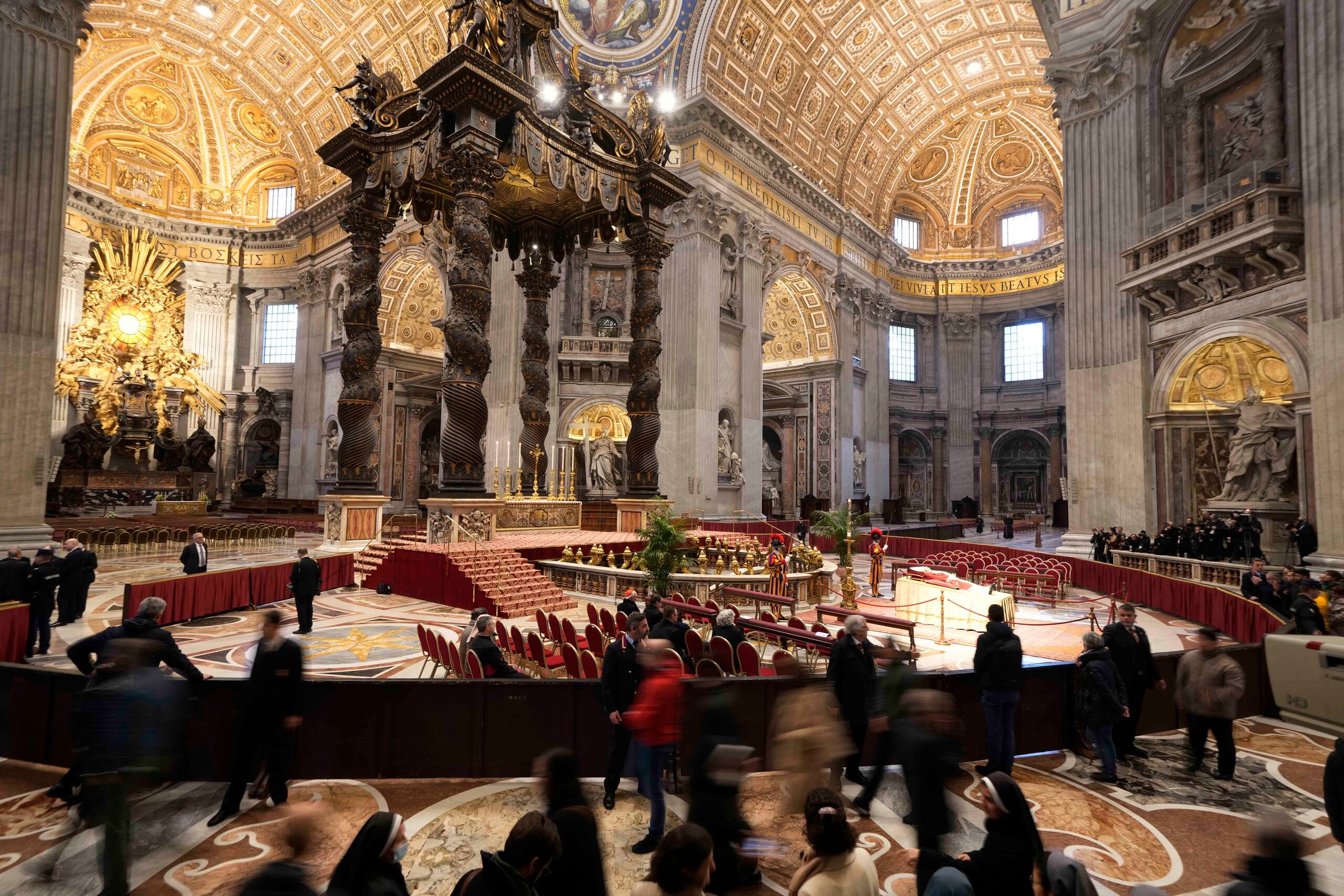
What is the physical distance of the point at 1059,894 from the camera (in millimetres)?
2459

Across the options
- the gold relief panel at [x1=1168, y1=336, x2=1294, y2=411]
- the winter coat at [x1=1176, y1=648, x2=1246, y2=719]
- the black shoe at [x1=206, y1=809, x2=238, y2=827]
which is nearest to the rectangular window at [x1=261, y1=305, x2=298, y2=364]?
the black shoe at [x1=206, y1=809, x2=238, y2=827]

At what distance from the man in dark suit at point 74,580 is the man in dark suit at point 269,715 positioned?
6.71 m

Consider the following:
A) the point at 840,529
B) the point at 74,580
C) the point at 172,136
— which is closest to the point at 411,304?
the point at 172,136

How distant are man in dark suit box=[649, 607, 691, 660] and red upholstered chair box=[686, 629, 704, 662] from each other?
372mm

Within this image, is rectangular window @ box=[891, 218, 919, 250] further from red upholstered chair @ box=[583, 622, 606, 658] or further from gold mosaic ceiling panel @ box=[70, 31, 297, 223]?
red upholstered chair @ box=[583, 622, 606, 658]

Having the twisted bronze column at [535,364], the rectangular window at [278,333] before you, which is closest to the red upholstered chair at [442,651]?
the twisted bronze column at [535,364]

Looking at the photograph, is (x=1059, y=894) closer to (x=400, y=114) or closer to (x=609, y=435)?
(x=400, y=114)

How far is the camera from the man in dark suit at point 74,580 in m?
8.84

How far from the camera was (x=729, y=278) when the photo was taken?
24531mm

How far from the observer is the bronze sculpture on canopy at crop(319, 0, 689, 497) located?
11.8 m

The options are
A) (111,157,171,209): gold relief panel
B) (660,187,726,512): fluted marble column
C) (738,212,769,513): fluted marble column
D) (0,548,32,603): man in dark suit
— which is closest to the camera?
(0,548,32,603): man in dark suit

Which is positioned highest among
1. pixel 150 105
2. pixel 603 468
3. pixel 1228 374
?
pixel 150 105

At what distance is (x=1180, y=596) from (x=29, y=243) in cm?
2174

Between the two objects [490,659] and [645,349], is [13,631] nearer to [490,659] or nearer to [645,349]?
[490,659]
